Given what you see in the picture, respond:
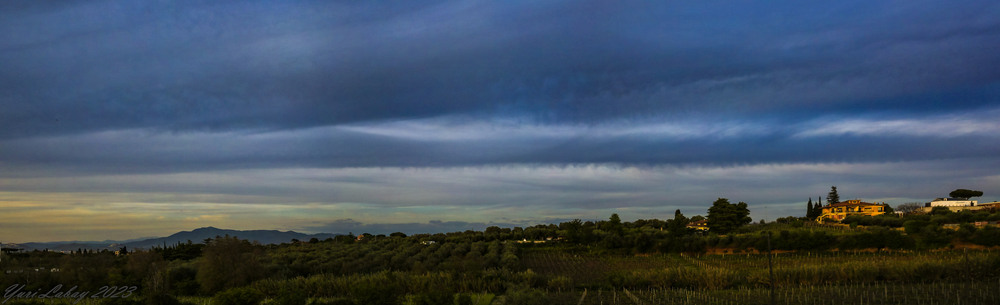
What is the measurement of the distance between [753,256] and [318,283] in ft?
152

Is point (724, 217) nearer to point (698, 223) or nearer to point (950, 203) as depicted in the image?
point (698, 223)

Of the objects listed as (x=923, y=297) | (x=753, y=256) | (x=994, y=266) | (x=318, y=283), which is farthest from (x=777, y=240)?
(x=318, y=283)

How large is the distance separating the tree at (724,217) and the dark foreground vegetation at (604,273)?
12837 millimetres

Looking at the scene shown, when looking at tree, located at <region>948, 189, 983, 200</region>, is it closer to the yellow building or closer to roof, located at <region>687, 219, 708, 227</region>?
the yellow building

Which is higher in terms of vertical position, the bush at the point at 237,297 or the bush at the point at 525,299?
the bush at the point at 237,297

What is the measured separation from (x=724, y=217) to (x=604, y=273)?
4551 cm

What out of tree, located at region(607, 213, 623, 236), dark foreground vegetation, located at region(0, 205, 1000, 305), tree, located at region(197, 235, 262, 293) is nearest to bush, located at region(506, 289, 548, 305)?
dark foreground vegetation, located at region(0, 205, 1000, 305)

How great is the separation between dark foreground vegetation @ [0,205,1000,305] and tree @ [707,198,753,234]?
12.8m

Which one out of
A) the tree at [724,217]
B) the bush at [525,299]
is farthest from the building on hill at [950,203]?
the bush at [525,299]

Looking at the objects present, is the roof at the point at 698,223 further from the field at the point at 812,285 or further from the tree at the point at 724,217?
the field at the point at 812,285

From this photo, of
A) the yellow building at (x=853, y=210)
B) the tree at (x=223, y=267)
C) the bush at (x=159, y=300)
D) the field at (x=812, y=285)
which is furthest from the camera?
the yellow building at (x=853, y=210)

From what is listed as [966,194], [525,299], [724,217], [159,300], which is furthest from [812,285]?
[966,194]

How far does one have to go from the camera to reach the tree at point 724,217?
89500 millimetres

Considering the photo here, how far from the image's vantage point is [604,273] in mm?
51375
